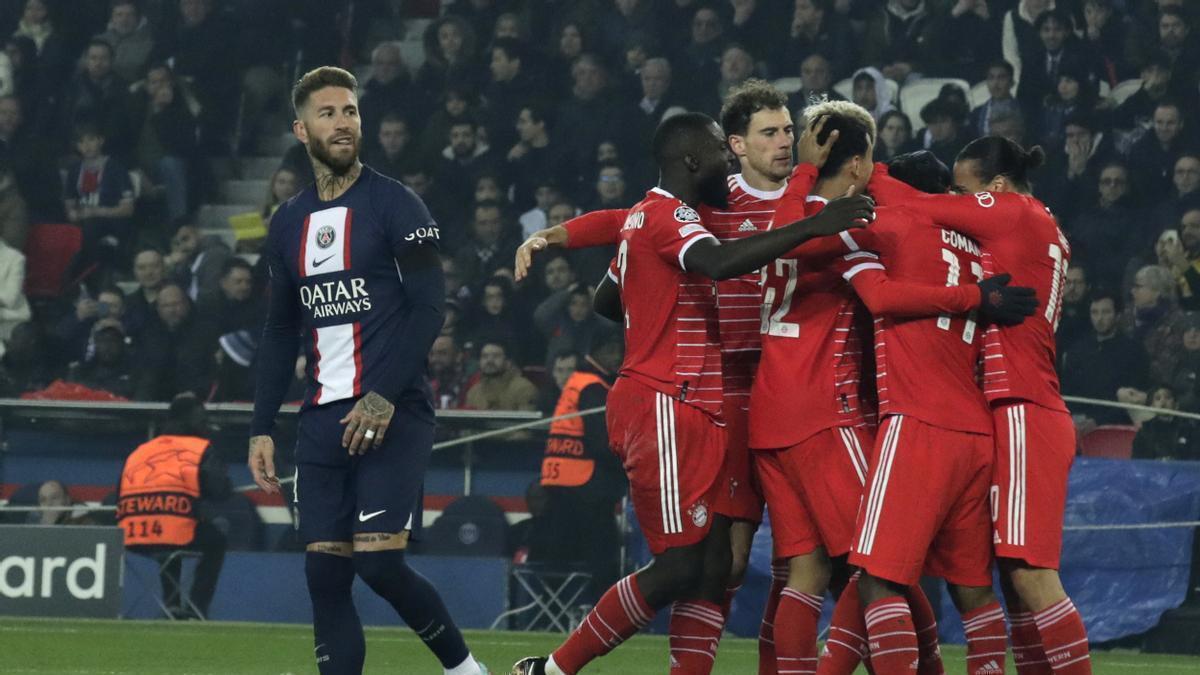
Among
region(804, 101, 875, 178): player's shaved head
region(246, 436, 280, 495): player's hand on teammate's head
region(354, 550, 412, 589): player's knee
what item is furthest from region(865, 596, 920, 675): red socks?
region(246, 436, 280, 495): player's hand on teammate's head

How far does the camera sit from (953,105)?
13.2 m

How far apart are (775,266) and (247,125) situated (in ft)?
35.9

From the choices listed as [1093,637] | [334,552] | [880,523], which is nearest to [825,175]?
[880,523]

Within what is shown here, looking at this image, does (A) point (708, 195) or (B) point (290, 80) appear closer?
(A) point (708, 195)

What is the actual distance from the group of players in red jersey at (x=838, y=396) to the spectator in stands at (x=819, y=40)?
8295 millimetres

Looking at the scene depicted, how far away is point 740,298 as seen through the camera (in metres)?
6.03

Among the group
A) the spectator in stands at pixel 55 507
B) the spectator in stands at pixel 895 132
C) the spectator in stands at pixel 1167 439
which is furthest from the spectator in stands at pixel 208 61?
the spectator in stands at pixel 1167 439

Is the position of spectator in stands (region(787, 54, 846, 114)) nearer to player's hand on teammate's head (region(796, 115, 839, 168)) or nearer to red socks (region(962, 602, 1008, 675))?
player's hand on teammate's head (region(796, 115, 839, 168))

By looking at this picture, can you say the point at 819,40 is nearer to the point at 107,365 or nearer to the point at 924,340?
the point at 107,365

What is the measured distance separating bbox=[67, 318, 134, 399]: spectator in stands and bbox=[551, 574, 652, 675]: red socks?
7795 millimetres

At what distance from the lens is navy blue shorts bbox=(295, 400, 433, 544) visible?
5816 millimetres

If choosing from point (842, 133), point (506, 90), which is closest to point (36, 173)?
point (506, 90)

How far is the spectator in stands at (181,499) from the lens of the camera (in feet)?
37.3

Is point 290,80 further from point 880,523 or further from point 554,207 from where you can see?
point 880,523
